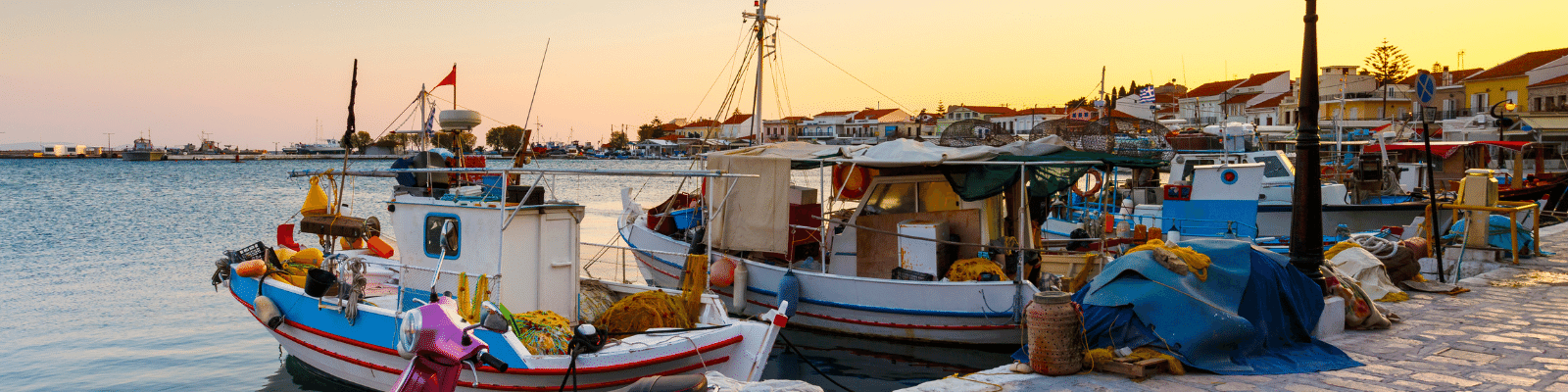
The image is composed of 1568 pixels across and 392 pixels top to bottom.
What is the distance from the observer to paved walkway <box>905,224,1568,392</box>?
6.97 m

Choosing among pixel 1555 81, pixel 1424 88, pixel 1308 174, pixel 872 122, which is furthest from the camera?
pixel 872 122

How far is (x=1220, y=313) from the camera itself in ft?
25.4

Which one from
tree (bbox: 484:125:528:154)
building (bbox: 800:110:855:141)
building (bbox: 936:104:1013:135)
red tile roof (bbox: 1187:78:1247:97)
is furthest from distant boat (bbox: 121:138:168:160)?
red tile roof (bbox: 1187:78:1247:97)

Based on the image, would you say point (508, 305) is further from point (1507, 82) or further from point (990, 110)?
point (990, 110)

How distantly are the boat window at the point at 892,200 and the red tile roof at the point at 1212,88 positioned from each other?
73.6 m

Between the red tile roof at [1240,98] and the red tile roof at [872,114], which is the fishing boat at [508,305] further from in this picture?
the red tile roof at [872,114]

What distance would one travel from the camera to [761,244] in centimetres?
1248

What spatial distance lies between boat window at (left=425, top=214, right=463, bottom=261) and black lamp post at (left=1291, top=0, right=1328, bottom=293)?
7898 millimetres

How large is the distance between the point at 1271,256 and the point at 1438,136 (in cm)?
4447

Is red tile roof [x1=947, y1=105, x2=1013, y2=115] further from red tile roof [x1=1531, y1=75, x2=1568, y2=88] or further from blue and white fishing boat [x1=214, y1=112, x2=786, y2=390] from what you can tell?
blue and white fishing boat [x1=214, y1=112, x2=786, y2=390]

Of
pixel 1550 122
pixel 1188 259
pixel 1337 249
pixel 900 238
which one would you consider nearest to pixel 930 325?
pixel 900 238

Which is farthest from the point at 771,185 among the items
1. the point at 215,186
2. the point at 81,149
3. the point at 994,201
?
the point at 81,149

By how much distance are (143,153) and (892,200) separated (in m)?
175

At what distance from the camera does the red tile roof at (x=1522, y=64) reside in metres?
49.9
